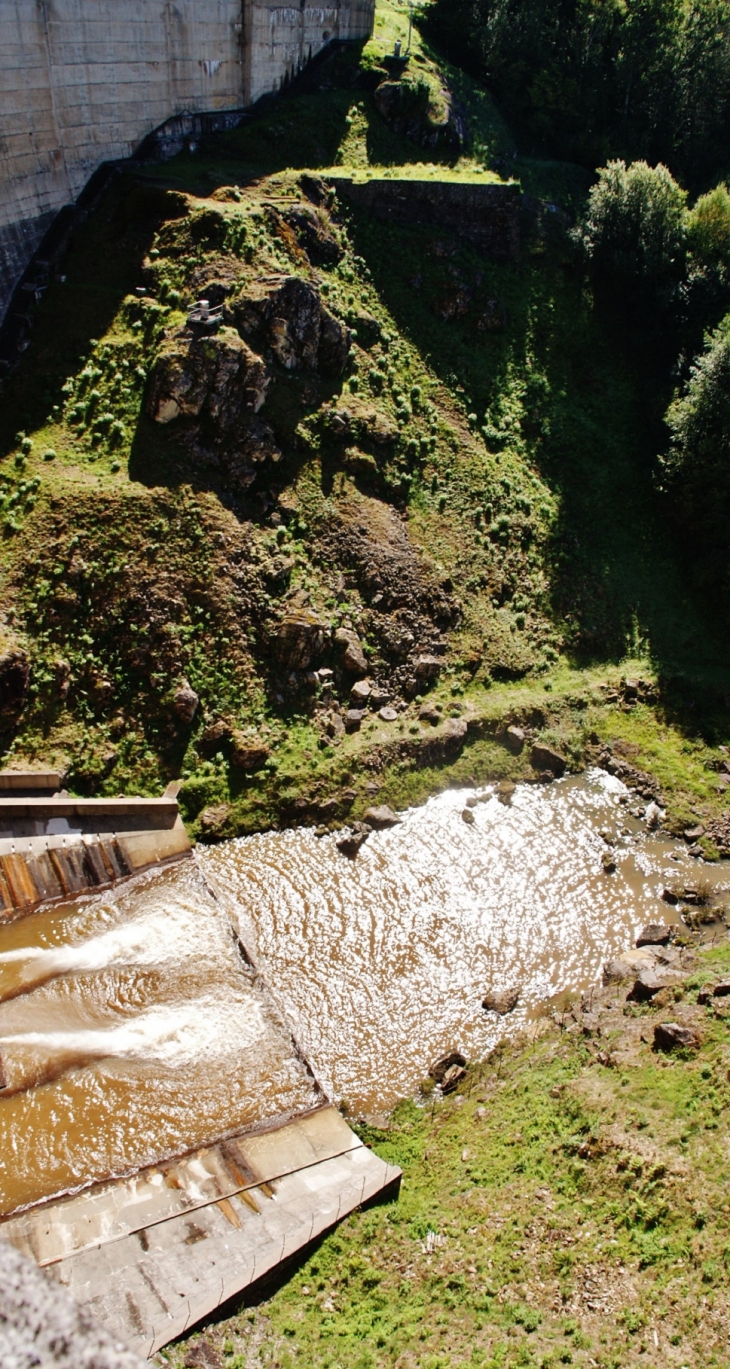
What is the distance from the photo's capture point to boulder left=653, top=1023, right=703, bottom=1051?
23.9m

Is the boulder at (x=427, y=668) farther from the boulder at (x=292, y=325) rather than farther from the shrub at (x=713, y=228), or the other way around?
the shrub at (x=713, y=228)

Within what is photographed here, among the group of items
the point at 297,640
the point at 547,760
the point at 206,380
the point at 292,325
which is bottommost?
the point at 547,760

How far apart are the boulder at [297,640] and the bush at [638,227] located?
101 ft

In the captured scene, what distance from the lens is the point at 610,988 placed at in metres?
28.0

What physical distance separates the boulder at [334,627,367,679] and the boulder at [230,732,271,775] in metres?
5.22

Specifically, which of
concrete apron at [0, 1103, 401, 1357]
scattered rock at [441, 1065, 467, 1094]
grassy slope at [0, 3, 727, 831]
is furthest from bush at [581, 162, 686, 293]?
concrete apron at [0, 1103, 401, 1357]

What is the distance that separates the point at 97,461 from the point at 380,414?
13703 millimetres

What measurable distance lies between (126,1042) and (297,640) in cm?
1574

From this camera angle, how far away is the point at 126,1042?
2444 cm

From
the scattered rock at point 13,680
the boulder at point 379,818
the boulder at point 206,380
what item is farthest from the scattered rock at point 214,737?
the boulder at point 206,380

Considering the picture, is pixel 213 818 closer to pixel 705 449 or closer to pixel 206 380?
pixel 206 380

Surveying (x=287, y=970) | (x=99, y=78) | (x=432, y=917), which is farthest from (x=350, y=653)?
(x=99, y=78)

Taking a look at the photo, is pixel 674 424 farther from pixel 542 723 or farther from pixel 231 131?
pixel 231 131

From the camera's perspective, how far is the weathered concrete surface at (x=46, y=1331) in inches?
140
